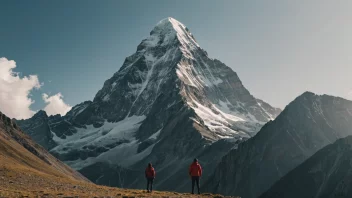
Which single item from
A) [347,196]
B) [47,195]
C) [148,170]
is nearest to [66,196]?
[47,195]

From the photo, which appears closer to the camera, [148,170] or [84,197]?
[84,197]

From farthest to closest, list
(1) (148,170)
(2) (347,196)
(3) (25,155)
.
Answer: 1. (2) (347,196)
2. (3) (25,155)
3. (1) (148,170)

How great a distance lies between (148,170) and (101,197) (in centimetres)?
1459

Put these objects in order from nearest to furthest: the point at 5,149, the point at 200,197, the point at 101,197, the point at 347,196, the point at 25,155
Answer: the point at 101,197 < the point at 200,197 < the point at 5,149 < the point at 25,155 < the point at 347,196

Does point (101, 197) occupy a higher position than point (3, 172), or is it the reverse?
point (3, 172)

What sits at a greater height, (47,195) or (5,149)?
(5,149)

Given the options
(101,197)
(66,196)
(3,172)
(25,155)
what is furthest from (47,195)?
(25,155)

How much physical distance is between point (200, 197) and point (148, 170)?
9.16 metres

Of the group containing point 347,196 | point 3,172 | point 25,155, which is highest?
point 25,155

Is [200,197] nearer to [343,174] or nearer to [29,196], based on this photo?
[29,196]

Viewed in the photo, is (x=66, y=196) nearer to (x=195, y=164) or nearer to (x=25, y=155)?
(x=195, y=164)

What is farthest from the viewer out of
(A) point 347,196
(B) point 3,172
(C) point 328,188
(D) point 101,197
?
(C) point 328,188

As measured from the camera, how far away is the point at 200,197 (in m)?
50.9

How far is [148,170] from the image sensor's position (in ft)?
186
